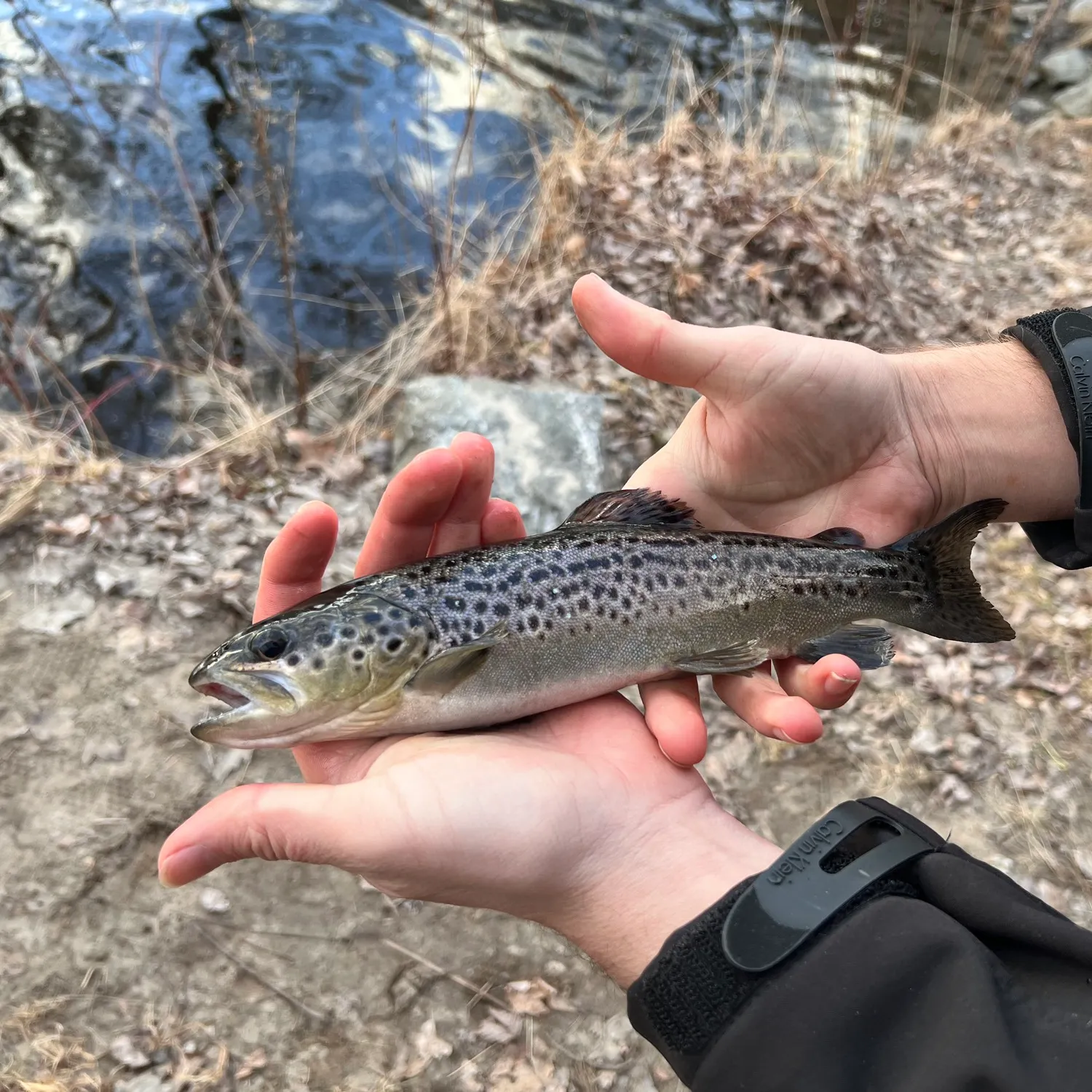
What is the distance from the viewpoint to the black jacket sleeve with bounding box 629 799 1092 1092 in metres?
1.77

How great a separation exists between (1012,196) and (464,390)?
9.16 meters

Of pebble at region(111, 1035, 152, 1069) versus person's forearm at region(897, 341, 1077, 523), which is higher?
person's forearm at region(897, 341, 1077, 523)

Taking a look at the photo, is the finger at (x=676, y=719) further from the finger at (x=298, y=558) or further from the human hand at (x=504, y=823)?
the finger at (x=298, y=558)

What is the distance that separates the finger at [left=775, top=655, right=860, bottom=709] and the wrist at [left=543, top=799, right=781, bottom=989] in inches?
23.3

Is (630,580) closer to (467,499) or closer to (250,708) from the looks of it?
(467,499)

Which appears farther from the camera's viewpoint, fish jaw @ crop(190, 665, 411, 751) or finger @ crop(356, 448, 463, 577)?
finger @ crop(356, 448, 463, 577)

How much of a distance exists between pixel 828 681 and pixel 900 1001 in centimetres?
118

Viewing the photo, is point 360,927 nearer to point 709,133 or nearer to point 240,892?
point 240,892

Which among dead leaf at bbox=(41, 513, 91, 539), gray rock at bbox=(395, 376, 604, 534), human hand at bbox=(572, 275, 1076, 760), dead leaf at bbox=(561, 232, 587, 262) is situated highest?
human hand at bbox=(572, 275, 1076, 760)

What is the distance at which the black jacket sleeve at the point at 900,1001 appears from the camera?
5.80 feet

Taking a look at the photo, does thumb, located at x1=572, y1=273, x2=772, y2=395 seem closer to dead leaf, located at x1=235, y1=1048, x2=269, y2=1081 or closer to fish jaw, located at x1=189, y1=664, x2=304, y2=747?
fish jaw, located at x1=189, y1=664, x2=304, y2=747

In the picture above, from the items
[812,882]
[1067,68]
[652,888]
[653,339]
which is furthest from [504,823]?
[1067,68]

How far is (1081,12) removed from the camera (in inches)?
652

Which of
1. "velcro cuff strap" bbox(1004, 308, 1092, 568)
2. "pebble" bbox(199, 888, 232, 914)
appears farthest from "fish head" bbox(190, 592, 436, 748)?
"velcro cuff strap" bbox(1004, 308, 1092, 568)
